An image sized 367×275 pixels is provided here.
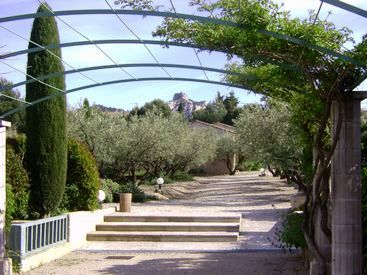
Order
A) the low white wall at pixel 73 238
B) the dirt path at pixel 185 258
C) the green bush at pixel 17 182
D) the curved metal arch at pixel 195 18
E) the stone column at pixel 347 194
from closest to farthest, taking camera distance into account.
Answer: the curved metal arch at pixel 195 18 → the stone column at pixel 347 194 → the dirt path at pixel 185 258 → the low white wall at pixel 73 238 → the green bush at pixel 17 182

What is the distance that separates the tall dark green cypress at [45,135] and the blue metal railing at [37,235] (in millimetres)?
586

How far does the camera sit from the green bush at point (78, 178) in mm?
13578

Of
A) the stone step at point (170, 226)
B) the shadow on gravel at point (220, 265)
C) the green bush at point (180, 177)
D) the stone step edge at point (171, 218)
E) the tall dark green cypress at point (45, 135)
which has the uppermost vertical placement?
the tall dark green cypress at point (45, 135)

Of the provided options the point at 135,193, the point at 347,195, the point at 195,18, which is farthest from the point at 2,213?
the point at 135,193

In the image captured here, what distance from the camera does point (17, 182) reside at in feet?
37.9

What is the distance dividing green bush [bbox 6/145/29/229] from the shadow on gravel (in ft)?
7.85

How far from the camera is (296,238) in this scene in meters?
9.30

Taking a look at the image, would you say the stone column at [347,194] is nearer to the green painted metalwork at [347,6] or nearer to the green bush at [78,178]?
the green painted metalwork at [347,6]

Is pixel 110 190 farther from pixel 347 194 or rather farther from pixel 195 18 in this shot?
pixel 195 18

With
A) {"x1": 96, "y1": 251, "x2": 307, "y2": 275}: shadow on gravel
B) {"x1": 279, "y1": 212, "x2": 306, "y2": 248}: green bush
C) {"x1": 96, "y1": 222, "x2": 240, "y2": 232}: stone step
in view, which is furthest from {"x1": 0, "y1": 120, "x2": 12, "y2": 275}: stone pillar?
{"x1": 96, "y1": 222, "x2": 240, "y2": 232}: stone step

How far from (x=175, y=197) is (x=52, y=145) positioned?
47.7 ft

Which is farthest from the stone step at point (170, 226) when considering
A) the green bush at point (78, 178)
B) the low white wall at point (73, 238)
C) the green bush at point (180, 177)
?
the green bush at point (180, 177)

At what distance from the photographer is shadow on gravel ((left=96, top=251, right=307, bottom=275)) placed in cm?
996

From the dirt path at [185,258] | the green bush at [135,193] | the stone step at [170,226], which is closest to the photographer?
the dirt path at [185,258]
